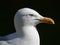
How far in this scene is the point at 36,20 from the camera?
2.88 metres

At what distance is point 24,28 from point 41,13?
2322mm

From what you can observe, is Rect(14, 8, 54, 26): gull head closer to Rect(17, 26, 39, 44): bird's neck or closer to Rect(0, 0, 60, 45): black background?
Rect(17, 26, 39, 44): bird's neck

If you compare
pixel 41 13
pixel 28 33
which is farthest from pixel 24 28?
pixel 41 13

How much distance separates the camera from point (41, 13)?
5152 mm

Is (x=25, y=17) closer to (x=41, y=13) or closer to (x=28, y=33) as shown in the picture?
(x=28, y=33)

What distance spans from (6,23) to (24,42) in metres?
2.21

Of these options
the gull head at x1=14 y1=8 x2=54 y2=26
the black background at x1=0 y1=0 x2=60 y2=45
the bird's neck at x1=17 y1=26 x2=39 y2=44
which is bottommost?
A: the bird's neck at x1=17 y1=26 x2=39 y2=44

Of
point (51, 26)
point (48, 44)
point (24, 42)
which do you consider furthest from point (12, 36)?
point (51, 26)

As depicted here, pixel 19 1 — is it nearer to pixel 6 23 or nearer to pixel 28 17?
pixel 6 23

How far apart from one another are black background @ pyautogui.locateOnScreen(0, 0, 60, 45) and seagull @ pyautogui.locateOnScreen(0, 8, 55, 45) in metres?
1.55

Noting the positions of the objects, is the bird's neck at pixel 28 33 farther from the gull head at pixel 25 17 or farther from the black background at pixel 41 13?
the black background at pixel 41 13

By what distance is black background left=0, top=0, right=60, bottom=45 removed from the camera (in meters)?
4.59

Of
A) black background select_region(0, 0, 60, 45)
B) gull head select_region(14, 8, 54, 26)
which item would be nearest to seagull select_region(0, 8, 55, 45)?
gull head select_region(14, 8, 54, 26)

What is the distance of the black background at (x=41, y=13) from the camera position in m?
4.59
